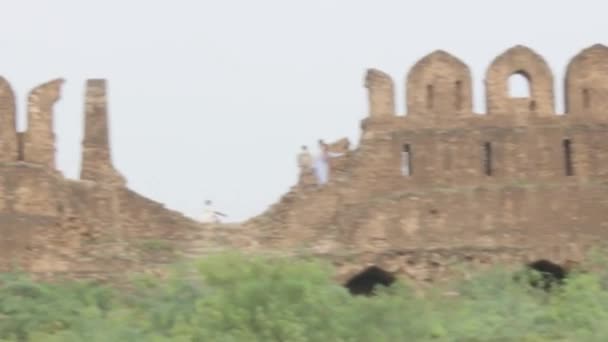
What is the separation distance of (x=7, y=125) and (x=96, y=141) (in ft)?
3.43

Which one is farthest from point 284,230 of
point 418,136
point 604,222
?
point 604,222

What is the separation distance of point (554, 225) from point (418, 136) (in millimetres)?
1849

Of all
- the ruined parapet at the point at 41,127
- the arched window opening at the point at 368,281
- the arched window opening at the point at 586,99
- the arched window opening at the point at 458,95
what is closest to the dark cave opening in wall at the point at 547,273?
the arched window opening at the point at 368,281

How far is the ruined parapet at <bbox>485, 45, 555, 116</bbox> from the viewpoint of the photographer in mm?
29328

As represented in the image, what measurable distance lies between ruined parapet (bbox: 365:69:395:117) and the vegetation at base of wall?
7.60 ft

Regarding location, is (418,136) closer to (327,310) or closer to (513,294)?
(513,294)

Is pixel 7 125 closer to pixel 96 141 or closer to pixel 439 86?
pixel 96 141

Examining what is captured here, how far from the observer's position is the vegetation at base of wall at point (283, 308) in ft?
78.4

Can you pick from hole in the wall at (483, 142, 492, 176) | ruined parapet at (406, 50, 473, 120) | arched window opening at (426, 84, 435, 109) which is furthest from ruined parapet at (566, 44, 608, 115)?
arched window opening at (426, 84, 435, 109)

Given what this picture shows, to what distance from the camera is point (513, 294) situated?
88.8ft

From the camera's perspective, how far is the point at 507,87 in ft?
96.3

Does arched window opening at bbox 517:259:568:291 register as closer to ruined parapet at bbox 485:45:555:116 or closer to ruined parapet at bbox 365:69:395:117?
ruined parapet at bbox 485:45:555:116

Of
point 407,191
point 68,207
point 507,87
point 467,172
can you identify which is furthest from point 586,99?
point 68,207

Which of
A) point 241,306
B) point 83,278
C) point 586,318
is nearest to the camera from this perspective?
point 241,306
